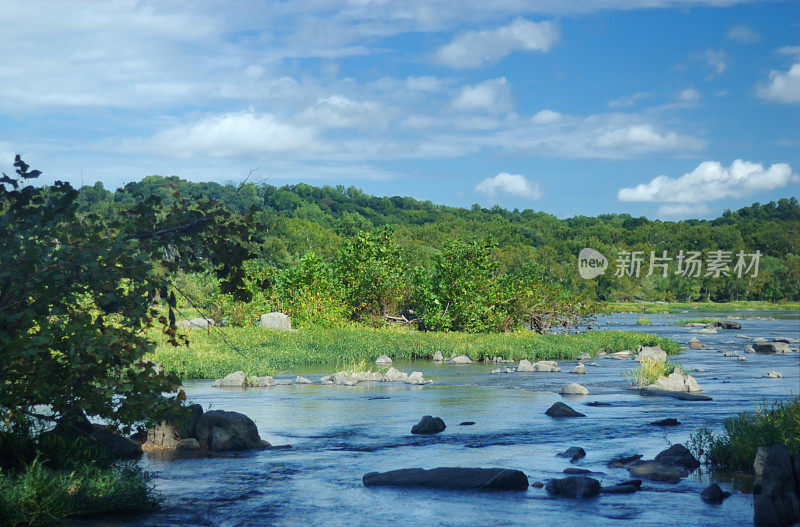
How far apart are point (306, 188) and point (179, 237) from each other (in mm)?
132578

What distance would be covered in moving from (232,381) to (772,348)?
27492 millimetres

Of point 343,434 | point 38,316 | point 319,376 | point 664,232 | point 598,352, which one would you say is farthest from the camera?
point 664,232

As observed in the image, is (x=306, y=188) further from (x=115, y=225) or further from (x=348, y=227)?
(x=115, y=225)

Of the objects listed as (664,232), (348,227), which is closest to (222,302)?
(348,227)

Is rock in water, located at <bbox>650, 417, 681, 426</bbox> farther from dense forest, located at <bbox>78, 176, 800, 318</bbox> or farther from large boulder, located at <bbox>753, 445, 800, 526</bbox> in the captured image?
dense forest, located at <bbox>78, 176, 800, 318</bbox>

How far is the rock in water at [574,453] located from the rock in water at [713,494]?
278 centimetres

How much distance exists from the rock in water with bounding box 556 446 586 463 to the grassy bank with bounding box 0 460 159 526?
698 centimetres

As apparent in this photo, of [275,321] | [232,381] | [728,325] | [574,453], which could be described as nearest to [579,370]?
[232,381]

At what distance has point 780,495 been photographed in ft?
31.7

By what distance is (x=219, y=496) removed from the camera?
11156 millimetres

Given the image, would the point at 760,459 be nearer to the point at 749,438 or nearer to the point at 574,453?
the point at 749,438

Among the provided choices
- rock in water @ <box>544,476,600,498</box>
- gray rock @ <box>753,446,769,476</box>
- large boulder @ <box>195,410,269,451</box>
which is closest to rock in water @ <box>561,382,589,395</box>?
gray rock @ <box>753,446,769,476</box>

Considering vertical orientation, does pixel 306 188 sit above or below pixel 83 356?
above

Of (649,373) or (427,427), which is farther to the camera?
(649,373)
